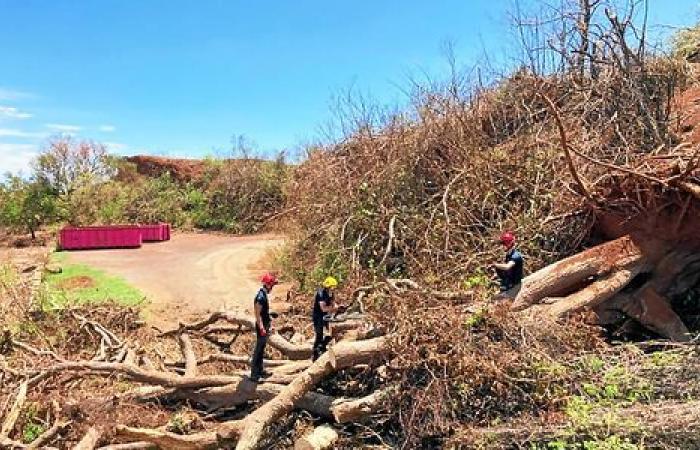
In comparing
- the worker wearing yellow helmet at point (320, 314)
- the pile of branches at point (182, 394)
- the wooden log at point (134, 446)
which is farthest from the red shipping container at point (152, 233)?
the wooden log at point (134, 446)

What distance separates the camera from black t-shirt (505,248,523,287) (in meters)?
7.56

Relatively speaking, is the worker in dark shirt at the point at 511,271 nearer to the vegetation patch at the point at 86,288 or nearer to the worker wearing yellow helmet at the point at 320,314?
the worker wearing yellow helmet at the point at 320,314

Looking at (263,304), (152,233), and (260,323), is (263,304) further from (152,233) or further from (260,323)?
(152,233)

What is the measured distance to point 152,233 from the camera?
78.4 ft

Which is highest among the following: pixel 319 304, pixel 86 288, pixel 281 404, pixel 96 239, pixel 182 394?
pixel 96 239

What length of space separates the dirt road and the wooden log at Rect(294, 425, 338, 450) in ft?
20.1

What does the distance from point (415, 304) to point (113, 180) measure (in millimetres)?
26328

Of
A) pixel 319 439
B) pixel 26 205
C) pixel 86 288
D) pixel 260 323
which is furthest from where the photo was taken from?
pixel 26 205

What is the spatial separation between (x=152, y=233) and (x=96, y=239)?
8.12ft

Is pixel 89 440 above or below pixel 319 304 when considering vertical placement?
below

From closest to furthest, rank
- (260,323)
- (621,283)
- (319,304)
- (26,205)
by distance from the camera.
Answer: (260,323) < (319,304) < (621,283) < (26,205)

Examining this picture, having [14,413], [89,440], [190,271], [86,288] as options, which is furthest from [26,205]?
[89,440]

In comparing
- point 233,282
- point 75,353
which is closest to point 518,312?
point 75,353

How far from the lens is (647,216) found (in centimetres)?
840
